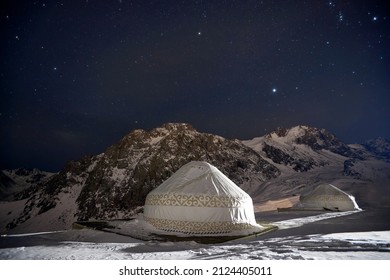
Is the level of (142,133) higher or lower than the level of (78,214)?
higher

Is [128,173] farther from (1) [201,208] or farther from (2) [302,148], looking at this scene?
(1) [201,208]

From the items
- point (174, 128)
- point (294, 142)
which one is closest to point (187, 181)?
point (174, 128)

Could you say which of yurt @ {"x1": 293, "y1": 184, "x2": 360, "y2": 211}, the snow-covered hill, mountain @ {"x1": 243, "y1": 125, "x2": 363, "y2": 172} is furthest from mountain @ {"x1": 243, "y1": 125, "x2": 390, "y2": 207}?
yurt @ {"x1": 293, "y1": 184, "x2": 360, "y2": 211}

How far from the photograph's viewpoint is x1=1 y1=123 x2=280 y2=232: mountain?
81.2m

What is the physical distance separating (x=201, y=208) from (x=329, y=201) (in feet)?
43.1

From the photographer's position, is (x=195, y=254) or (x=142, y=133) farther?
(x=142, y=133)

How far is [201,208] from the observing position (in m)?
7.74

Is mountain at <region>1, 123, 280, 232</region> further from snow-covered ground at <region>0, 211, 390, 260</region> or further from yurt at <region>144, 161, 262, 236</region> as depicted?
snow-covered ground at <region>0, 211, 390, 260</region>

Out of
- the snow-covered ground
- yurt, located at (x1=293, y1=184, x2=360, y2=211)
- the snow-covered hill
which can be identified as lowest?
the snow-covered ground

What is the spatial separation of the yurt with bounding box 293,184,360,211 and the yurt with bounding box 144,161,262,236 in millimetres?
11289
